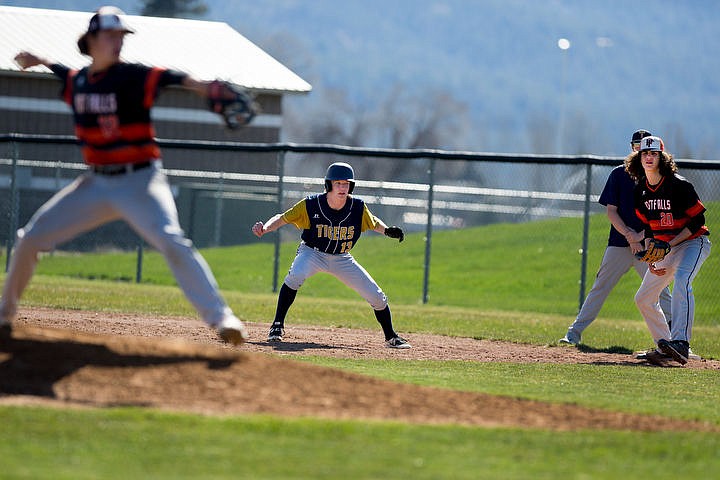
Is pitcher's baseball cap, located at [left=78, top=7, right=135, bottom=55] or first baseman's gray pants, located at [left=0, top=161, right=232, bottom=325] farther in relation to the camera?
pitcher's baseball cap, located at [left=78, top=7, right=135, bottom=55]

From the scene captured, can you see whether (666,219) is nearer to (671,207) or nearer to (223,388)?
(671,207)

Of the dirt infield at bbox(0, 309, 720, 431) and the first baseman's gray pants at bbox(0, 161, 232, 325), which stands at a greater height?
the first baseman's gray pants at bbox(0, 161, 232, 325)

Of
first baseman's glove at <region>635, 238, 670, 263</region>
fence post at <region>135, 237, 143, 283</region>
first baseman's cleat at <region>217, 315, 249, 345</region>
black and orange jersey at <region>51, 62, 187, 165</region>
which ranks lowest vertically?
first baseman's cleat at <region>217, 315, 249, 345</region>

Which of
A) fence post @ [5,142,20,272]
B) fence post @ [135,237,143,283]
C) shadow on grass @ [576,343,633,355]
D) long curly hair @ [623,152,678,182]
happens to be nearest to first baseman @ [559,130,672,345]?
shadow on grass @ [576,343,633,355]

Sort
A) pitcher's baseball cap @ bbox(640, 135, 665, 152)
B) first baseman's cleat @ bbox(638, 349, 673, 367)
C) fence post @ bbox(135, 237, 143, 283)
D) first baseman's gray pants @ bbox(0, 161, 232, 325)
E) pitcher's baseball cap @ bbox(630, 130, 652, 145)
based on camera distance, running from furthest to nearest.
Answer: fence post @ bbox(135, 237, 143, 283)
pitcher's baseball cap @ bbox(630, 130, 652, 145)
first baseman's cleat @ bbox(638, 349, 673, 367)
pitcher's baseball cap @ bbox(640, 135, 665, 152)
first baseman's gray pants @ bbox(0, 161, 232, 325)

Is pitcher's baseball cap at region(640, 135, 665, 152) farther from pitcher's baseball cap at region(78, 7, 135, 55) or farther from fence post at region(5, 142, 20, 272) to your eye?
fence post at region(5, 142, 20, 272)

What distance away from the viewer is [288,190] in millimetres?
23391

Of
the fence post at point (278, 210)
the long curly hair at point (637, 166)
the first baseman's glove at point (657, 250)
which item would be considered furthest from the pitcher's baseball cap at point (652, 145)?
the fence post at point (278, 210)

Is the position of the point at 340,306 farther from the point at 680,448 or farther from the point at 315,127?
the point at 315,127

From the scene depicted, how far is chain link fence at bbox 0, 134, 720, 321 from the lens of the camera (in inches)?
655

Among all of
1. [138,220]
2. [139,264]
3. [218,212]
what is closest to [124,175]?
Answer: [138,220]

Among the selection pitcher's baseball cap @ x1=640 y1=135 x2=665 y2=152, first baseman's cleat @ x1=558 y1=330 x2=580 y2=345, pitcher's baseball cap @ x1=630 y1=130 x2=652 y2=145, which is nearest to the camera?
pitcher's baseball cap @ x1=640 y1=135 x2=665 y2=152

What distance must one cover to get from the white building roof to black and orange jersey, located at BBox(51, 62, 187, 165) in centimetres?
1868

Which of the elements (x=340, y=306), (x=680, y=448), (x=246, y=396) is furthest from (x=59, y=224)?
(x=340, y=306)
